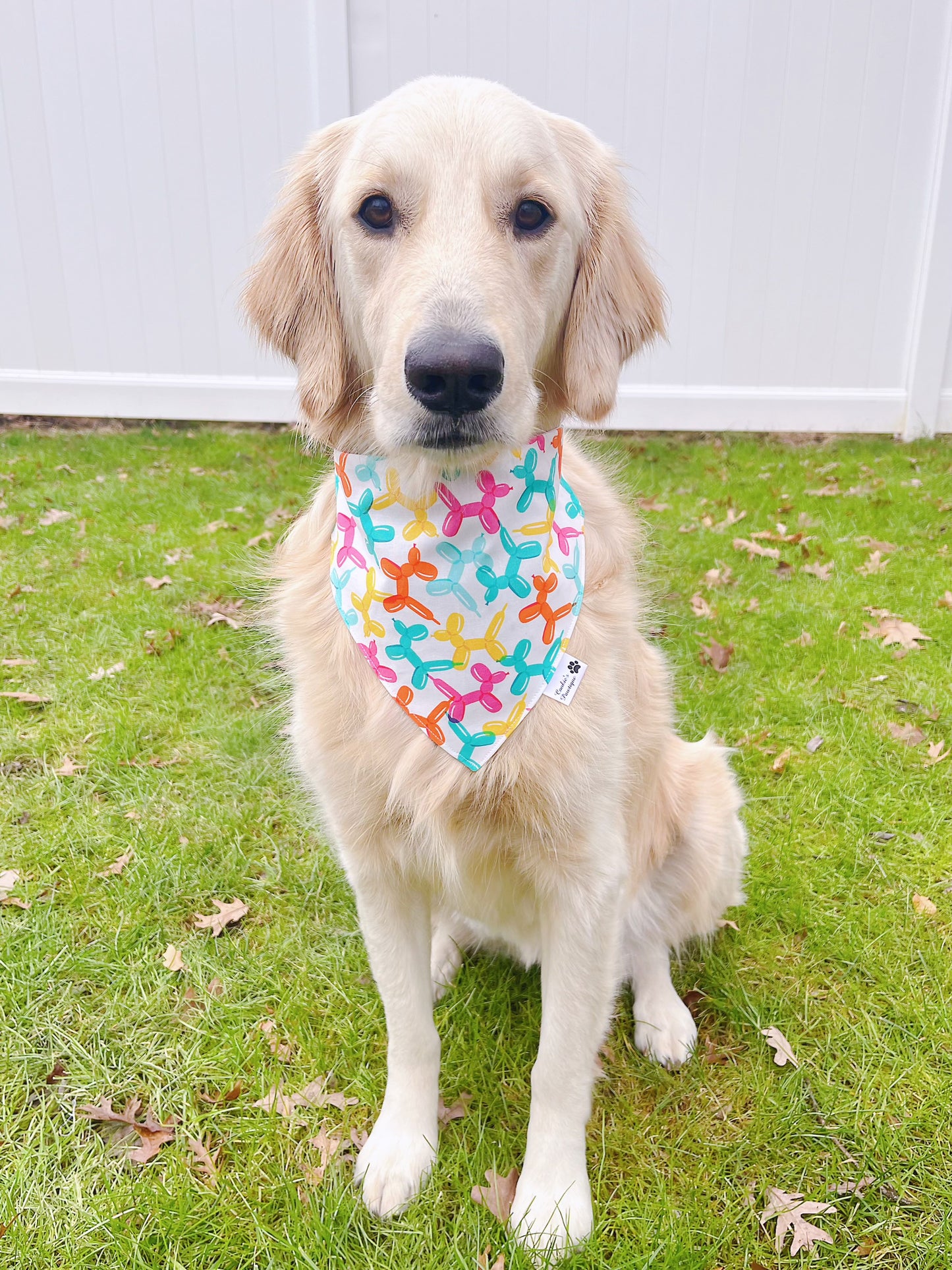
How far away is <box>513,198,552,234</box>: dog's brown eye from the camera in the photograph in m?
1.57

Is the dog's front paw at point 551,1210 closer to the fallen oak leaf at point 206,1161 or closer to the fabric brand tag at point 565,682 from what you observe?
the fallen oak leaf at point 206,1161

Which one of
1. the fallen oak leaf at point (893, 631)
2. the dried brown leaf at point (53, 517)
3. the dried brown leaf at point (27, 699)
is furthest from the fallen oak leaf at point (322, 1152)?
the dried brown leaf at point (53, 517)

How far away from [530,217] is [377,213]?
0.28m

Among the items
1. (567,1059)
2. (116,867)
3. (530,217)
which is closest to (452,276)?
(530,217)

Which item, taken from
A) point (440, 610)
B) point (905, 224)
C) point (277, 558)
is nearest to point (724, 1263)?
point (440, 610)

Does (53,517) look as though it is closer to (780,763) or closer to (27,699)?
(27,699)

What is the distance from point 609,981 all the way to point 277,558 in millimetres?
1192

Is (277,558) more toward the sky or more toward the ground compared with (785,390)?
more toward the sky

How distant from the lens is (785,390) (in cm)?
685

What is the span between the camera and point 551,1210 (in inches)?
65.6

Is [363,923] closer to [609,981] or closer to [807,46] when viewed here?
[609,981]

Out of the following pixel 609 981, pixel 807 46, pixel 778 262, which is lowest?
pixel 609 981

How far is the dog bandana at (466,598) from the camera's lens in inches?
64.2

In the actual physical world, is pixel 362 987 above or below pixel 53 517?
above
